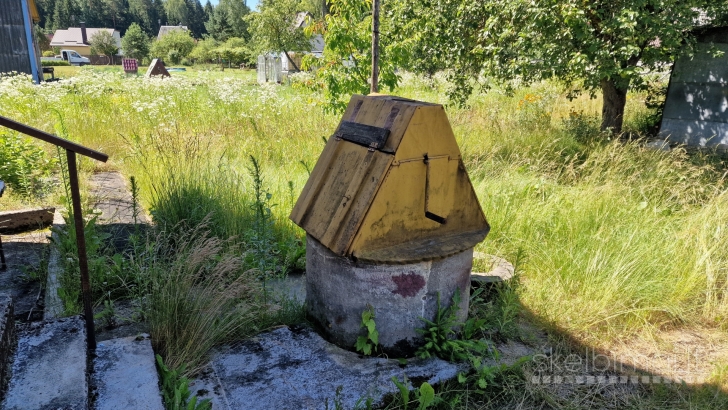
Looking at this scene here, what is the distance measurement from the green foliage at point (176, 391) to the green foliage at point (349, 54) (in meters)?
4.47

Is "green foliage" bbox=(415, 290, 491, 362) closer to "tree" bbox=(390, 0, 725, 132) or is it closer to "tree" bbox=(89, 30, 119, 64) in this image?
"tree" bbox=(390, 0, 725, 132)

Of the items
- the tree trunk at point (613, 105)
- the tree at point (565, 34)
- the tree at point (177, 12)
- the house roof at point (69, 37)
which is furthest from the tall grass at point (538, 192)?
the tree at point (177, 12)

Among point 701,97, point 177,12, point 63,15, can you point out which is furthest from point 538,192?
point 177,12

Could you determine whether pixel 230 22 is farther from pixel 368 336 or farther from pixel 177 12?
pixel 368 336

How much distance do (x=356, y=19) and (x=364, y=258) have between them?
4.55 metres

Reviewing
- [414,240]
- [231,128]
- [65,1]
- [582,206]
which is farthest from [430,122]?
[65,1]

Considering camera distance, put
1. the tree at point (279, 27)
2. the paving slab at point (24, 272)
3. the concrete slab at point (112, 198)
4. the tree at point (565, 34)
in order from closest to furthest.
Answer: the paving slab at point (24, 272)
the concrete slab at point (112, 198)
the tree at point (565, 34)
the tree at point (279, 27)

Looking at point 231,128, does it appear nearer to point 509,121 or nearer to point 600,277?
point 509,121

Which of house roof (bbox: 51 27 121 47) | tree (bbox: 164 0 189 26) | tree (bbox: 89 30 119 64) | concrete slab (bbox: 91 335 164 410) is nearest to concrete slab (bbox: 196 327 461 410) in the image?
concrete slab (bbox: 91 335 164 410)

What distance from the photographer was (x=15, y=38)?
1503 cm

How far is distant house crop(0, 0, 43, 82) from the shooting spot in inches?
582

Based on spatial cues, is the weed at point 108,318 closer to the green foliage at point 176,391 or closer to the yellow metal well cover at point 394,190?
the green foliage at point 176,391

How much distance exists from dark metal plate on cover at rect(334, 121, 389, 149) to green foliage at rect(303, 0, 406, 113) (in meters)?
3.36

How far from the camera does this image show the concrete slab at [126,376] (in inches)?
76.9
